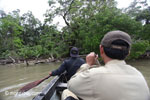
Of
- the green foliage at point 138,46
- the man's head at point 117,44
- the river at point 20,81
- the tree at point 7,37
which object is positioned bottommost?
the river at point 20,81

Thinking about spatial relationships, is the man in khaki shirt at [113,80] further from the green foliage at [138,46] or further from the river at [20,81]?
the green foliage at [138,46]

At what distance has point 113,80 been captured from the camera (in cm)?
87

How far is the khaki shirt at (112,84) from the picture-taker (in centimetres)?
→ 87

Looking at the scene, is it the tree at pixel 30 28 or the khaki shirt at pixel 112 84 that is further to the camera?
the tree at pixel 30 28

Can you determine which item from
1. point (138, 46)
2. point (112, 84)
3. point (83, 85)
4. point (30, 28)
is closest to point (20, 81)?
point (83, 85)

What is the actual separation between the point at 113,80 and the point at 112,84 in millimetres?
29

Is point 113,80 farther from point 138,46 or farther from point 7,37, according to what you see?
point 7,37

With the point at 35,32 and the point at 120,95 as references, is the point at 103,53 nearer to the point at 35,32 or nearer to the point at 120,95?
the point at 120,95

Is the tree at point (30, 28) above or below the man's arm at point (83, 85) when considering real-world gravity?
above

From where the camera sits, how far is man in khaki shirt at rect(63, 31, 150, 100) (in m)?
0.87

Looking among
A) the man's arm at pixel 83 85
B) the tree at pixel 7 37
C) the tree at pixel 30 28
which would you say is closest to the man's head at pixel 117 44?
the man's arm at pixel 83 85

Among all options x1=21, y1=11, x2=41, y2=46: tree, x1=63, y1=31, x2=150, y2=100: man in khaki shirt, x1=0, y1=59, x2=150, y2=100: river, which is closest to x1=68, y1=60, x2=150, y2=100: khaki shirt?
x1=63, y1=31, x2=150, y2=100: man in khaki shirt

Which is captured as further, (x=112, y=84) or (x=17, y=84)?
(x=17, y=84)

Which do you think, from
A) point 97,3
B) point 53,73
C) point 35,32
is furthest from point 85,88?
point 35,32
